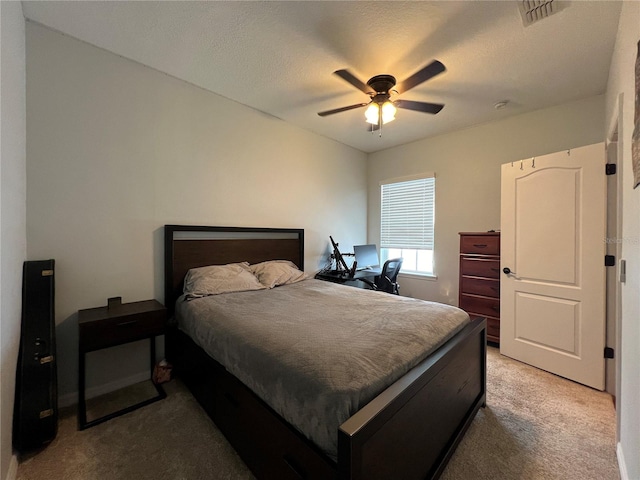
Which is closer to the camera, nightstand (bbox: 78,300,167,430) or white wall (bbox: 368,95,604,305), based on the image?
nightstand (bbox: 78,300,167,430)

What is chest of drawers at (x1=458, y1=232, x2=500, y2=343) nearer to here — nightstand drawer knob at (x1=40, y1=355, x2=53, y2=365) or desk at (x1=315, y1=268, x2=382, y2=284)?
desk at (x1=315, y1=268, x2=382, y2=284)

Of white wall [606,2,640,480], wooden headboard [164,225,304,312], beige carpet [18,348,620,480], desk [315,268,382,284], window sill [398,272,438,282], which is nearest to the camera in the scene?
white wall [606,2,640,480]

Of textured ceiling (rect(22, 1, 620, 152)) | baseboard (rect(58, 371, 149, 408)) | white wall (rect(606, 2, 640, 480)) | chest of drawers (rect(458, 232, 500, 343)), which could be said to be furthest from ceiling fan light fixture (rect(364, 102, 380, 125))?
baseboard (rect(58, 371, 149, 408))

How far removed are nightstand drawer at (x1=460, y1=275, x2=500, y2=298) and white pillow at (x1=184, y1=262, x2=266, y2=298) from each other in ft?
7.87

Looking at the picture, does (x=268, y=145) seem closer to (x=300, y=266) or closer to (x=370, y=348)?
(x=300, y=266)

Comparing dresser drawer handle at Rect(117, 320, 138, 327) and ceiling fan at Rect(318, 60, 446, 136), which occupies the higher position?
ceiling fan at Rect(318, 60, 446, 136)

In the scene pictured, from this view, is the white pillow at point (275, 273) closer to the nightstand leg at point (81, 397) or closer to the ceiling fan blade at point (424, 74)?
the nightstand leg at point (81, 397)

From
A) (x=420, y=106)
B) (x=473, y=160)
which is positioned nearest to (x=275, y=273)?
(x=420, y=106)

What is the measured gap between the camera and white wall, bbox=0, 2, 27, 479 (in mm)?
1275

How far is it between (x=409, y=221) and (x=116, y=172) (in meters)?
3.69

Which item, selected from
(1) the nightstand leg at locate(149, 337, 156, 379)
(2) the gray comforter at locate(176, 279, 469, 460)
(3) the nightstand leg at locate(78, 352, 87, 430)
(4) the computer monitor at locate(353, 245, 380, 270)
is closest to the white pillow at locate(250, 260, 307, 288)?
(2) the gray comforter at locate(176, 279, 469, 460)

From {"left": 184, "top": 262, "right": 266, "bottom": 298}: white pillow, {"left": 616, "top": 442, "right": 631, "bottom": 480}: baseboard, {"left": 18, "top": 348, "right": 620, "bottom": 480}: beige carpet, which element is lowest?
{"left": 18, "top": 348, "right": 620, "bottom": 480}: beige carpet

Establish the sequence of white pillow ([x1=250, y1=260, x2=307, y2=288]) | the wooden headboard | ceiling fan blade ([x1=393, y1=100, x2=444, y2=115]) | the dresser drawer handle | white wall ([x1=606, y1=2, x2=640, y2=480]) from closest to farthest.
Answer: white wall ([x1=606, y1=2, x2=640, y2=480]), the dresser drawer handle, ceiling fan blade ([x1=393, y1=100, x2=444, y2=115]), the wooden headboard, white pillow ([x1=250, y1=260, x2=307, y2=288])

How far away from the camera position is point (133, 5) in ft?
5.48
